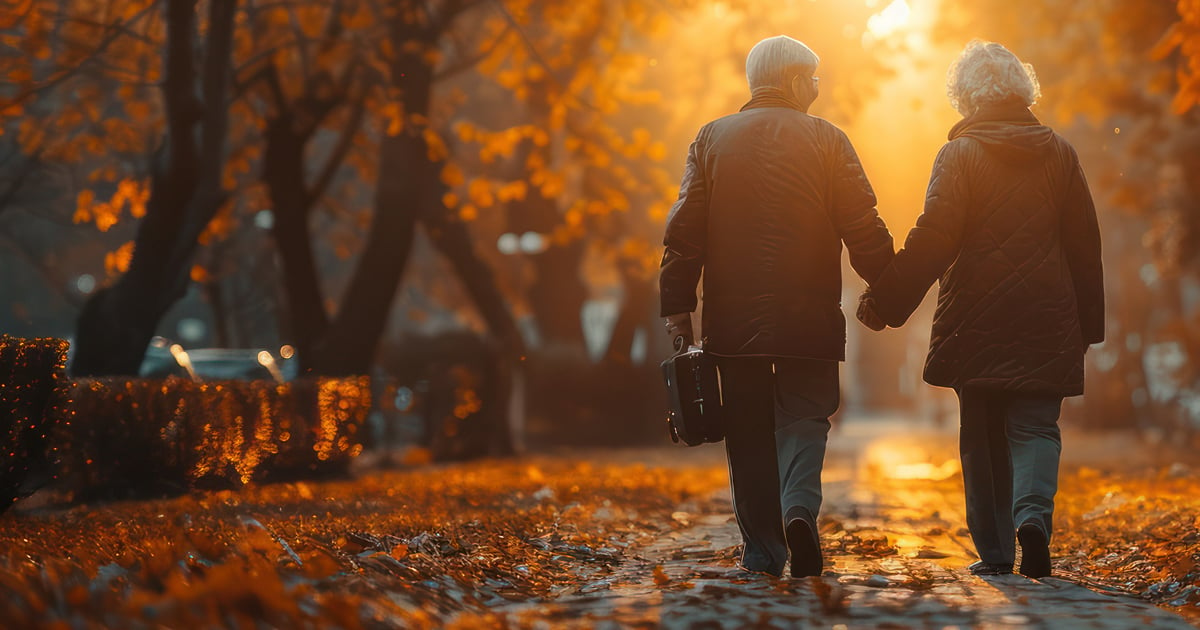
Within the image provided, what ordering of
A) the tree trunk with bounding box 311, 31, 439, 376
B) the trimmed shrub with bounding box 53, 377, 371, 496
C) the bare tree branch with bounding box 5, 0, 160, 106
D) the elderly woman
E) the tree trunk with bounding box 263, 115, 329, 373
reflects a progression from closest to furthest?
the elderly woman → the trimmed shrub with bounding box 53, 377, 371, 496 → the bare tree branch with bounding box 5, 0, 160, 106 → the tree trunk with bounding box 311, 31, 439, 376 → the tree trunk with bounding box 263, 115, 329, 373

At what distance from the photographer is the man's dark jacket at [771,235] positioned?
5.44 m

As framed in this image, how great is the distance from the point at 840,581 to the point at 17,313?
37503mm

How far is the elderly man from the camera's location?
5.44 meters

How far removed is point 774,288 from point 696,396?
1.73 feet

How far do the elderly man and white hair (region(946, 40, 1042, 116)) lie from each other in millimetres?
643

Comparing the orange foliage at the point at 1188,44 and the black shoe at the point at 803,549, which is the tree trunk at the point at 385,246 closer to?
the orange foliage at the point at 1188,44

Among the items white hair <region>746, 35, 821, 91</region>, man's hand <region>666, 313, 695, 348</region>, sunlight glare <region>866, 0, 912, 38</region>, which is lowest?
man's hand <region>666, 313, 695, 348</region>

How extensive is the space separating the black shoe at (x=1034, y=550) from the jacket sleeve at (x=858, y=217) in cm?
116

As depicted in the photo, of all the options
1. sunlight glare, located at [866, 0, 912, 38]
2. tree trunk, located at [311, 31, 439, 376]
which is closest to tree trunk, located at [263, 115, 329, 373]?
tree trunk, located at [311, 31, 439, 376]

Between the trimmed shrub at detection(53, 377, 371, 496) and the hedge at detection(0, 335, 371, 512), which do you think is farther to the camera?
the trimmed shrub at detection(53, 377, 371, 496)

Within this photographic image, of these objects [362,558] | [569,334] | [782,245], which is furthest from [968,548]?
[569,334]

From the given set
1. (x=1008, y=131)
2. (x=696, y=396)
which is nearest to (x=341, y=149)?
(x=696, y=396)

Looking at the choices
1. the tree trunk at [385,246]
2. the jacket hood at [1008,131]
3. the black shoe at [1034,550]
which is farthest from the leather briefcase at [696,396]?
the tree trunk at [385,246]

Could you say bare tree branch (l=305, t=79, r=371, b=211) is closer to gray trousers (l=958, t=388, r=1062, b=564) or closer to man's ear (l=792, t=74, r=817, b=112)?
man's ear (l=792, t=74, r=817, b=112)
